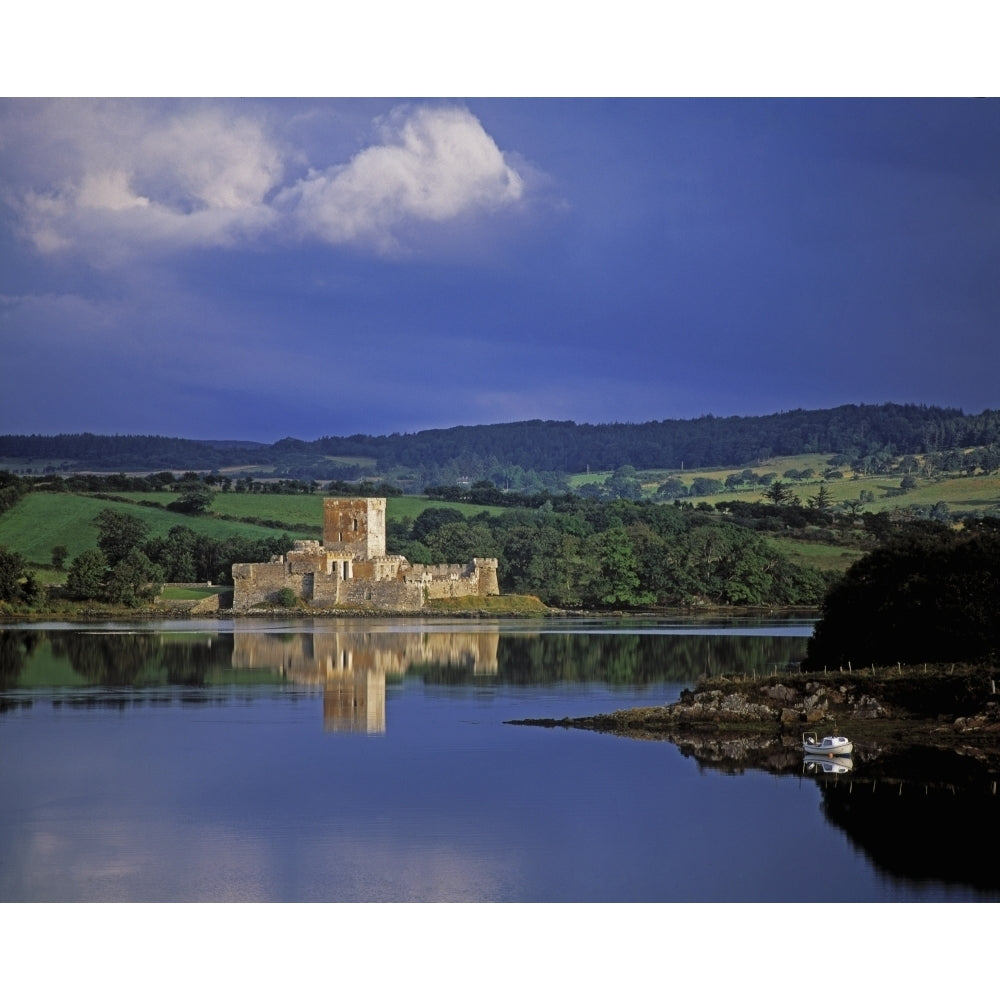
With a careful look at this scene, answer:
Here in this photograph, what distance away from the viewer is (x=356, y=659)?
31.2 metres

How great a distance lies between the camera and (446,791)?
16.9 m

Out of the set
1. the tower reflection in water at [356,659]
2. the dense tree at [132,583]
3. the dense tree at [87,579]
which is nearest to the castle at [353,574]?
the dense tree at [132,583]

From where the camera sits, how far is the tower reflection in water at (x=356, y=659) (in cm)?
2394

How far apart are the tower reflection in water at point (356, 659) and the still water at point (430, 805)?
7.1 inches

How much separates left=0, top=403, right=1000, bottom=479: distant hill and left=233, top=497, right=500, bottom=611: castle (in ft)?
107

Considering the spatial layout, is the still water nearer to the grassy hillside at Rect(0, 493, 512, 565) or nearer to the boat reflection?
the boat reflection

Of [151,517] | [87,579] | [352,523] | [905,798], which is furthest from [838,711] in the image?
[151,517]

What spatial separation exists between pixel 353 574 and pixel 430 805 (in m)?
34.7

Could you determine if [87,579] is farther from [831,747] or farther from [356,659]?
[831,747]

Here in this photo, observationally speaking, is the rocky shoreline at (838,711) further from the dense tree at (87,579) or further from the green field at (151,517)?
the green field at (151,517)

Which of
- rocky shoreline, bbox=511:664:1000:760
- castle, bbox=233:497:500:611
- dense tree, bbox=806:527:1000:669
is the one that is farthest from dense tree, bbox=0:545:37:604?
rocky shoreline, bbox=511:664:1000:760

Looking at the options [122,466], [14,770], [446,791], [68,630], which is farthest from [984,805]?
[122,466]

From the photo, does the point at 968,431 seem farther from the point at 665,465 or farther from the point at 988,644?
the point at 988,644

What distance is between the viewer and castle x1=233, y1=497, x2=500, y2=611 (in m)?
49.3
